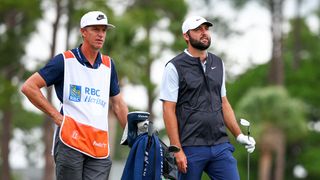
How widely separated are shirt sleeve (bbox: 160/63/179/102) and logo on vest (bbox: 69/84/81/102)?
2.60 feet

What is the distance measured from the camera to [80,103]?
25.4ft

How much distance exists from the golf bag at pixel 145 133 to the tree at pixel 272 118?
32.2 m

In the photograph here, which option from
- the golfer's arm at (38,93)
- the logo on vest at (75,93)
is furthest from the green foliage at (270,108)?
the golfer's arm at (38,93)

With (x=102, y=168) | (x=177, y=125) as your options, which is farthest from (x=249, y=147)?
(x=102, y=168)

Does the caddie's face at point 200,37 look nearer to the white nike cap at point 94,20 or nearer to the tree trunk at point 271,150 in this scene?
the white nike cap at point 94,20

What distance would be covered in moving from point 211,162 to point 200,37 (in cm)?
108

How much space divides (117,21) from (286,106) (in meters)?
9.72

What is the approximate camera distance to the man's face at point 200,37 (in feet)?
26.9

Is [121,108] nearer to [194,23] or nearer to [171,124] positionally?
[171,124]

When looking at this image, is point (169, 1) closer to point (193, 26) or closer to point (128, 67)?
point (128, 67)

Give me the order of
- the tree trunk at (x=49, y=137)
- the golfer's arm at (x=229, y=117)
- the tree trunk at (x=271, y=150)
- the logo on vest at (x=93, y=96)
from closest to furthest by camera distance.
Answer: the logo on vest at (x=93, y=96)
the golfer's arm at (x=229, y=117)
the tree trunk at (x=49, y=137)
the tree trunk at (x=271, y=150)

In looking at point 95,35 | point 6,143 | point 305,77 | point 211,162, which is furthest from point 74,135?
point 305,77

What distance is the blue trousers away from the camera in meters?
8.11

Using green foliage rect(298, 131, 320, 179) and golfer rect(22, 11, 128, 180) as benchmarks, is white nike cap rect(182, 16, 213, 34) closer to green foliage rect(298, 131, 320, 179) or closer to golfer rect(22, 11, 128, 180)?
golfer rect(22, 11, 128, 180)
